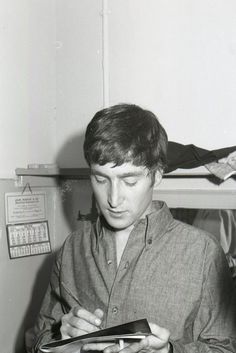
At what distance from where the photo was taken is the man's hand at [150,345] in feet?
3.23

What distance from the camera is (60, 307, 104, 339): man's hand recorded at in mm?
1074

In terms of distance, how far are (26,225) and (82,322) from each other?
100 cm

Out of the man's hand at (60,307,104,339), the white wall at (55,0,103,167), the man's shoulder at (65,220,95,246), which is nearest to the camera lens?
the man's hand at (60,307,104,339)

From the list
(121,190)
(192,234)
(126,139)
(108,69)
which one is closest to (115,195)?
(121,190)

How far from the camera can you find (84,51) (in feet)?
7.54

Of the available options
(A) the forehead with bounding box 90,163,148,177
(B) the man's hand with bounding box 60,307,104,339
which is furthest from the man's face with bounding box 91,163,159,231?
(B) the man's hand with bounding box 60,307,104,339

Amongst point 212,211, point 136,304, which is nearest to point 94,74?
point 212,211

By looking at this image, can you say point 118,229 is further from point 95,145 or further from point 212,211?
point 212,211

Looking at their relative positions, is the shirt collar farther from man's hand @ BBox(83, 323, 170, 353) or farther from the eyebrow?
man's hand @ BBox(83, 323, 170, 353)

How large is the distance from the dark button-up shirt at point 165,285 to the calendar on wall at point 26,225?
0.65 meters

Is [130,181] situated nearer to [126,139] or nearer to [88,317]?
[126,139]

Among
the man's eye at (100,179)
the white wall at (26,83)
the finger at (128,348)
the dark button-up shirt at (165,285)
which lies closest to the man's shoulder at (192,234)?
the dark button-up shirt at (165,285)

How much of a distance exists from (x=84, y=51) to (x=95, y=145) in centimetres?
123

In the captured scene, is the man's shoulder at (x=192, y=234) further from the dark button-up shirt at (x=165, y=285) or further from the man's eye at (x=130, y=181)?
the man's eye at (x=130, y=181)
